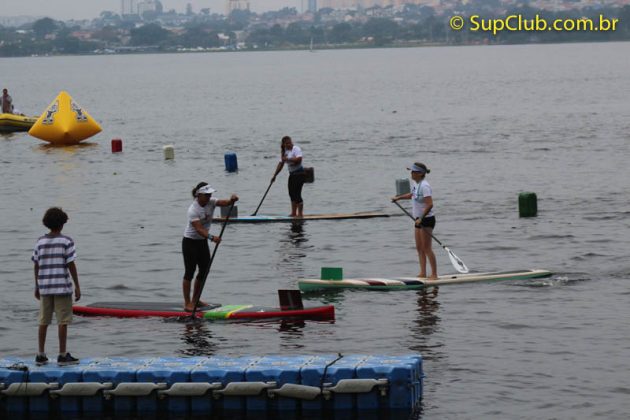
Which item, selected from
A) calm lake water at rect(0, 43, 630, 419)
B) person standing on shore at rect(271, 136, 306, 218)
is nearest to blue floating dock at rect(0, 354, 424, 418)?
calm lake water at rect(0, 43, 630, 419)

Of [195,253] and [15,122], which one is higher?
[195,253]

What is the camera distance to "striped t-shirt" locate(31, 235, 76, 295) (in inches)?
586

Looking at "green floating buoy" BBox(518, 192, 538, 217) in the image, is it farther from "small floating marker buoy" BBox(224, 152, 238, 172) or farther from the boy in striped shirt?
the boy in striped shirt

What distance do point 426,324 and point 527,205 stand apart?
456 inches

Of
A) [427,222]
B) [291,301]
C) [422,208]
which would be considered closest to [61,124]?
[427,222]

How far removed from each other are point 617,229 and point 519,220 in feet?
8.51

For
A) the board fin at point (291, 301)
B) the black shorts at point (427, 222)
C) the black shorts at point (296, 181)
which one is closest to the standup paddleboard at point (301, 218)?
the black shorts at point (296, 181)

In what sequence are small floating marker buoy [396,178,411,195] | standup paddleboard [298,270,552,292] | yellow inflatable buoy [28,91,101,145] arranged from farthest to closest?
yellow inflatable buoy [28,91,101,145], small floating marker buoy [396,178,411,195], standup paddleboard [298,270,552,292]

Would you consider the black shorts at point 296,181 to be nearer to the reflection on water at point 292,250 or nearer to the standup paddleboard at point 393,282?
the reflection on water at point 292,250

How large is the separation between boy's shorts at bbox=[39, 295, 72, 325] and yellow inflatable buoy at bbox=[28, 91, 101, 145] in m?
38.9

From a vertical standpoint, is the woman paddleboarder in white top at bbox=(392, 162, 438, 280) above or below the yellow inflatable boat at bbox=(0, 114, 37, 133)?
above

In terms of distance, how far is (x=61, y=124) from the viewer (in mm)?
53812

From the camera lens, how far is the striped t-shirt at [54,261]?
48.9 feet

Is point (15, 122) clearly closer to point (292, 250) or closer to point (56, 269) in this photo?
point (292, 250)
